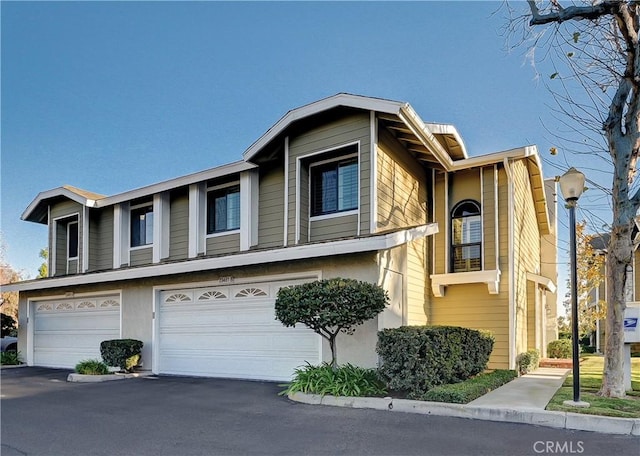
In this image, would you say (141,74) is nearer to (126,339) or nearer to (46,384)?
(126,339)

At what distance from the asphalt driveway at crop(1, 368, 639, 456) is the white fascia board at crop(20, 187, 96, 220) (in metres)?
8.25

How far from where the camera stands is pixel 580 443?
20.4 feet

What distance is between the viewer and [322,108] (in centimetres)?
1176

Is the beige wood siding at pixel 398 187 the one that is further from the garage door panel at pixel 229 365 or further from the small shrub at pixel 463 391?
the garage door panel at pixel 229 365

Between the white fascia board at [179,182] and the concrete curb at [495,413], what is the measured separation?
6801 mm

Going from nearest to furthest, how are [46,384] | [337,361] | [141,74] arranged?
1. [337,361]
2. [46,384]
3. [141,74]

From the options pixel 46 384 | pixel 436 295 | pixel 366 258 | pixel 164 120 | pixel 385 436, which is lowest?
pixel 46 384

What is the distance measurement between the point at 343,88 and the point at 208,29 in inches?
201

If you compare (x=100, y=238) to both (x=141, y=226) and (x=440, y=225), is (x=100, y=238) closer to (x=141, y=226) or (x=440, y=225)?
(x=141, y=226)

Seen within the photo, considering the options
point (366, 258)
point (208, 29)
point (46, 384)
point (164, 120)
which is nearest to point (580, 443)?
point (366, 258)

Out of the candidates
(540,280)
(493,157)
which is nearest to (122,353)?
(493,157)

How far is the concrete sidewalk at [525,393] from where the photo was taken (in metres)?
8.07
